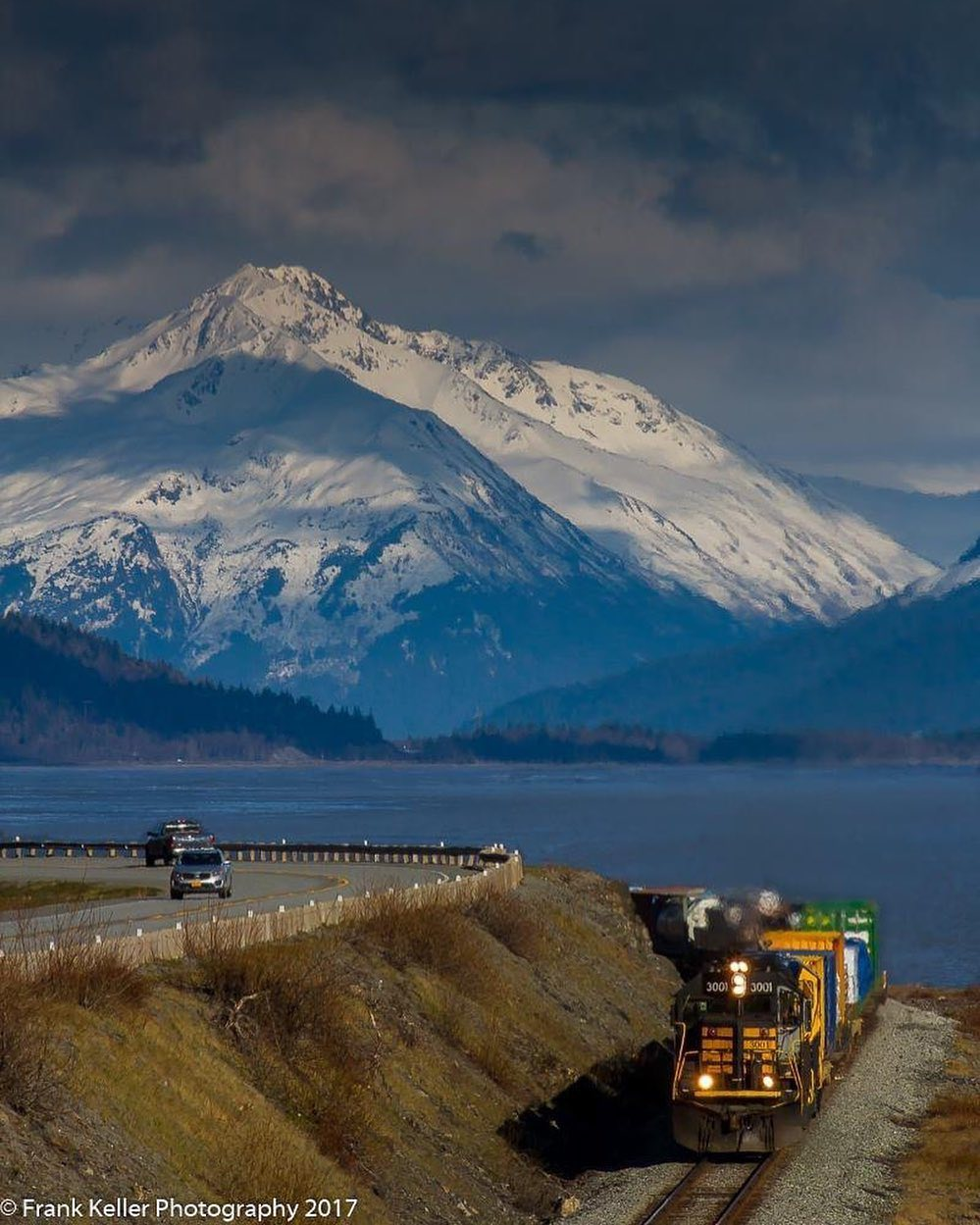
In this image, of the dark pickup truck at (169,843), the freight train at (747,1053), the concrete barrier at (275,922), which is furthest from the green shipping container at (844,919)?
the dark pickup truck at (169,843)

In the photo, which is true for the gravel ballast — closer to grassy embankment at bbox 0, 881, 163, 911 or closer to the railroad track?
the railroad track

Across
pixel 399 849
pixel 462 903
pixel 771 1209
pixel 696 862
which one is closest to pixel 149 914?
pixel 462 903

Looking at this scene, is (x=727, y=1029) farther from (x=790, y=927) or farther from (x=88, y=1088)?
(x=790, y=927)

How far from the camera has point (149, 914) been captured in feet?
220

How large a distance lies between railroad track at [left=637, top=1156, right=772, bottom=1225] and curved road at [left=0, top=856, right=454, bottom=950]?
1233cm

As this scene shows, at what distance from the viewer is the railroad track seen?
143 feet

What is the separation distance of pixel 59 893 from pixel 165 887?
395 cm

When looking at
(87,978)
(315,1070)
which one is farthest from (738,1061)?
(87,978)

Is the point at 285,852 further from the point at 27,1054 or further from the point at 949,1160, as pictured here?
the point at 27,1054

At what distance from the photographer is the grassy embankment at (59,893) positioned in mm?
80188

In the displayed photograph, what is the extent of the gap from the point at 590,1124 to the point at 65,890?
33.8 meters

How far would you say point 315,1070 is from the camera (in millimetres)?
45656

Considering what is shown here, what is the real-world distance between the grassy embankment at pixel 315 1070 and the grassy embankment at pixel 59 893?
1762 centimetres

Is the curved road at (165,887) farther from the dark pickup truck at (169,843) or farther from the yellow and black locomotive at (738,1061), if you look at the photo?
the yellow and black locomotive at (738,1061)
